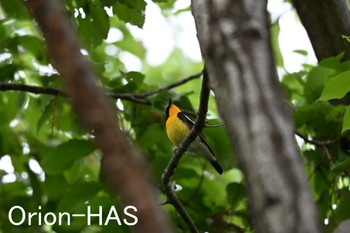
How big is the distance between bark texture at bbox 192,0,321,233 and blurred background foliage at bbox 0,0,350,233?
3.15m

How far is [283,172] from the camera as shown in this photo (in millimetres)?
1397

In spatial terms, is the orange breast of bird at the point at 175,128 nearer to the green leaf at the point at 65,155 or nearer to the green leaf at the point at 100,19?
the green leaf at the point at 65,155

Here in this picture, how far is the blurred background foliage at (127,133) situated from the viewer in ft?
17.0

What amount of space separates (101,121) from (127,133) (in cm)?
356

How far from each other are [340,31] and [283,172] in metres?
4.30

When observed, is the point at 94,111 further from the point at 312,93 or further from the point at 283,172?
the point at 312,93

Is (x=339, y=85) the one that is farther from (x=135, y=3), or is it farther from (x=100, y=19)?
(x=100, y=19)

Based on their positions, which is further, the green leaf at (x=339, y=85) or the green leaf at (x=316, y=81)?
the green leaf at (x=316, y=81)

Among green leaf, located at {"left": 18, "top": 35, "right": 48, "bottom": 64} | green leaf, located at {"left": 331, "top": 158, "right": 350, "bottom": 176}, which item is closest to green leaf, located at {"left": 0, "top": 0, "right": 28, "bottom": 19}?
green leaf, located at {"left": 18, "top": 35, "right": 48, "bottom": 64}

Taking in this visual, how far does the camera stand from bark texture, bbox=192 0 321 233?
138 centimetres

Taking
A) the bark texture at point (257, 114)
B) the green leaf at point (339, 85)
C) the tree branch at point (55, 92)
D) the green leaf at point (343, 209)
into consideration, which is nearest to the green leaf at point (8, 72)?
the tree branch at point (55, 92)

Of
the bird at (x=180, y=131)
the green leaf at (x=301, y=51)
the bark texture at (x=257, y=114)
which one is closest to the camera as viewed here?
the bark texture at (x=257, y=114)

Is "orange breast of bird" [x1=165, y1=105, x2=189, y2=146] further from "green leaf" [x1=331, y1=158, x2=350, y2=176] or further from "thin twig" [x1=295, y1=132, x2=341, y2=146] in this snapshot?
"green leaf" [x1=331, y1=158, x2=350, y2=176]

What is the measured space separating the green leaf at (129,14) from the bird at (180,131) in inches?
37.7
